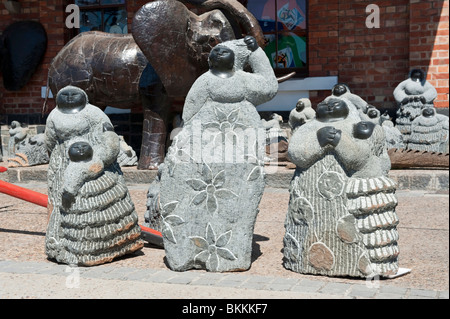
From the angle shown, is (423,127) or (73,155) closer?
(73,155)

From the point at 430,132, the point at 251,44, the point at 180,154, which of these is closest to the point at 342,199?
the point at 180,154

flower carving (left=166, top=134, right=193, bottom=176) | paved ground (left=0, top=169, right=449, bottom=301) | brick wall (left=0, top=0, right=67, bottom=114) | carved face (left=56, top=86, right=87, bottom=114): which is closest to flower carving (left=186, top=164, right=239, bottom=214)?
flower carving (left=166, top=134, right=193, bottom=176)

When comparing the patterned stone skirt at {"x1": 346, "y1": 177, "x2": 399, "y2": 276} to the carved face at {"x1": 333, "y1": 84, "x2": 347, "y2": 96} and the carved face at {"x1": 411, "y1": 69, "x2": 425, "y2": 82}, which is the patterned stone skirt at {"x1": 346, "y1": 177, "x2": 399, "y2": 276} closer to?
the carved face at {"x1": 333, "y1": 84, "x2": 347, "y2": 96}

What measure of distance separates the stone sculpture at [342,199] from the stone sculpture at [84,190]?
1.26 meters

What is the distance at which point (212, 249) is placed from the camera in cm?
405

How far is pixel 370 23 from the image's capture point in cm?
935

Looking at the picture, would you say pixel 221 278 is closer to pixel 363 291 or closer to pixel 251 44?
pixel 363 291

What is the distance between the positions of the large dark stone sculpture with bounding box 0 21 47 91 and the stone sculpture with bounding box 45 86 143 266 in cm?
719

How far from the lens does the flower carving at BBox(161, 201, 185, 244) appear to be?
4086 millimetres

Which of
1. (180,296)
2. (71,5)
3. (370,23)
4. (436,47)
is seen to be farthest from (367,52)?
(180,296)

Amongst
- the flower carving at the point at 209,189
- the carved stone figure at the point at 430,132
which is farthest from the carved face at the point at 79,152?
the carved stone figure at the point at 430,132

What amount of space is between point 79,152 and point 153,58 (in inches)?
142

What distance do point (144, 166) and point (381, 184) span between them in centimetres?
511

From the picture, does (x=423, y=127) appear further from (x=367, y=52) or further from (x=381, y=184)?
(x=381, y=184)
